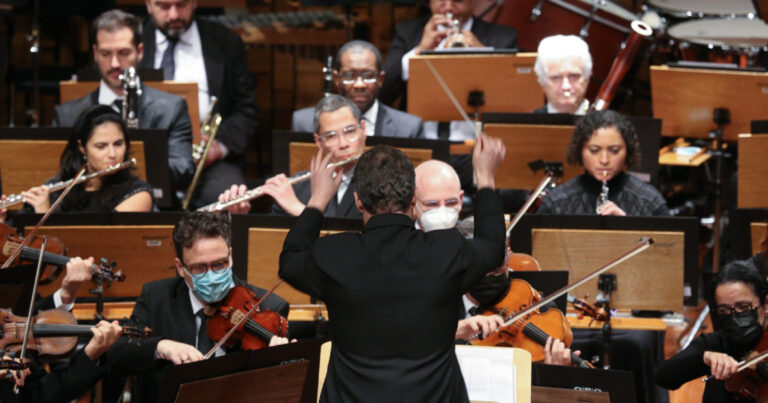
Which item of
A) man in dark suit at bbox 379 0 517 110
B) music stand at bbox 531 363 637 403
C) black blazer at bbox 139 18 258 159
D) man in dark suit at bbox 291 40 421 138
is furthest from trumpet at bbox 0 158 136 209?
music stand at bbox 531 363 637 403

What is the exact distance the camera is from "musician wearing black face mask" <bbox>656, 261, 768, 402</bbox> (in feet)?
10.3

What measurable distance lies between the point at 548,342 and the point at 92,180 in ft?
6.16

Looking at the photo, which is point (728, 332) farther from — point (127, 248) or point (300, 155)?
point (127, 248)

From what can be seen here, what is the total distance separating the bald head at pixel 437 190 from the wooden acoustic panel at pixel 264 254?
53 centimetres

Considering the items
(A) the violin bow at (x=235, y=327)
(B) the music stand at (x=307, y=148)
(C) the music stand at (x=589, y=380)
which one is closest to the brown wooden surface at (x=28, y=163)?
(B) the music stand at (x=307, y=148)

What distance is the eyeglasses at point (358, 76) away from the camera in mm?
4719

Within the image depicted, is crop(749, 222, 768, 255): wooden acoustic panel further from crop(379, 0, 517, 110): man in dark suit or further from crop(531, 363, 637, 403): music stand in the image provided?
crop(379, 0, 517, 110): man in dark suit

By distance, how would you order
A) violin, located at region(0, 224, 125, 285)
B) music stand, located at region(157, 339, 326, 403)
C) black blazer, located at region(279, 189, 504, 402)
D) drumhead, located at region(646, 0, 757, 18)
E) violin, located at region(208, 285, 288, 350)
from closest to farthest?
black blazer, located at region(279, 189, 504, 402) < music stand, located at region(157, 339, 326, 403) < violin, located at region(208, 285, 288, 350) < violin, located at region(0, 224, 125, 285) < drumhead, located at region(646, 0, 757, 18)

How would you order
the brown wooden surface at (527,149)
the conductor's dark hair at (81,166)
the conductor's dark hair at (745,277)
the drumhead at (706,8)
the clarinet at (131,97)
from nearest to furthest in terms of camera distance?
the conductor's dark hair at (745,277) → the conductor's dark hair at (81,166) → the brown wooden surface at (527,149) → the clarinet at (131,97) → the drumhead at (706,8)

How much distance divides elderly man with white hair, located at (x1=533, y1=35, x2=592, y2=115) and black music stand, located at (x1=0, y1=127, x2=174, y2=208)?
5.30ft

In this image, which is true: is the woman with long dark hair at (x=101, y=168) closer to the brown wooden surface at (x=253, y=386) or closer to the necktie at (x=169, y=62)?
the necktie at (x=169, y=62)

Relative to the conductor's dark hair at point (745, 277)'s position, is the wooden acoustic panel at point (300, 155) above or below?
above

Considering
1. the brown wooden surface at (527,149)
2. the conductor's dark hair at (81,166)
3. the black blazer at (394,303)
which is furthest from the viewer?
the brown wooden surface at (527,149)

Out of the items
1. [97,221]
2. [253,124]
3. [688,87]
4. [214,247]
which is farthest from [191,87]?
[688,87]
